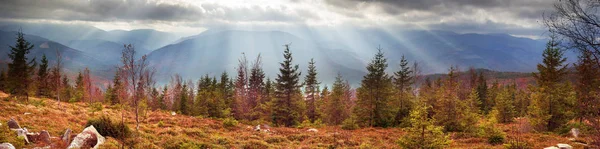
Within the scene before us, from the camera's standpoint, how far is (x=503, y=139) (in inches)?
718

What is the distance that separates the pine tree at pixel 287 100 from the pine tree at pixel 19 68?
90.5 feet

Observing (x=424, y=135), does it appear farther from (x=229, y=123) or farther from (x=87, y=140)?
(x=229, y=123)

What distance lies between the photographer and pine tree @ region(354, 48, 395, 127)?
31.4 m

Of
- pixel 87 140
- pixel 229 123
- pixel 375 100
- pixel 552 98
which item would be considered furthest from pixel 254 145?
pixel 552 98

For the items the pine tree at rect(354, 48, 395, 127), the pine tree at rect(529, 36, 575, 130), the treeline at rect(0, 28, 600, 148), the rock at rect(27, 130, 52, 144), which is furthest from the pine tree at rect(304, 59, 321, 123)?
the rock at rect(27, 130, 52, 144)

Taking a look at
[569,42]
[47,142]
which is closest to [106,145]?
[47,142]

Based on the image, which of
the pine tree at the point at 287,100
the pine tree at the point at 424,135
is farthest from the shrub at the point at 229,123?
the pine tree at the point at 424,135

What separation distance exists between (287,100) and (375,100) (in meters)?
10.3

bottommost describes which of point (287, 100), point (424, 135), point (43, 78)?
point (287, 100)

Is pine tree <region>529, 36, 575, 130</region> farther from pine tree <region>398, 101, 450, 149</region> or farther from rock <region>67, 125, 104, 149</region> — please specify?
rock <region>67, 125, 104, 149</region>

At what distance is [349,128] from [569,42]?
19.7m

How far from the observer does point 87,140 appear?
11789mm

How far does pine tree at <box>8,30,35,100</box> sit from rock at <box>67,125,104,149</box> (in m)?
30.0

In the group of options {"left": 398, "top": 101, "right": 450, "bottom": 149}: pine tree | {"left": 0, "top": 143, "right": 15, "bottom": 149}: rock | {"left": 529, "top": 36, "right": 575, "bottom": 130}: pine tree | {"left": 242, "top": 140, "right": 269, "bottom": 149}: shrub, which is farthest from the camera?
{"left": 529, "top": 36, "right": 575, "bottom": 130}: pine tree
